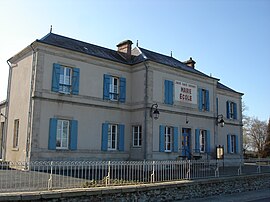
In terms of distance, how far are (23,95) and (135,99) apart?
267 inches

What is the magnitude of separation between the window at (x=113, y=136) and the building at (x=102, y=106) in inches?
2.3

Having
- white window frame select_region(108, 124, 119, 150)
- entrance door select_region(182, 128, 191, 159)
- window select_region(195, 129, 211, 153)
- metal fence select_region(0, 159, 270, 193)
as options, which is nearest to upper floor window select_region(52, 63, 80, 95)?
white window frame select_region(108, 124, 119, 150)

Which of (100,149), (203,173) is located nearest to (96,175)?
(203,173)

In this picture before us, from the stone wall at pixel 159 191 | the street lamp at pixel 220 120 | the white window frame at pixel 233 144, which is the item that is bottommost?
the stone wall at pixel 159 191

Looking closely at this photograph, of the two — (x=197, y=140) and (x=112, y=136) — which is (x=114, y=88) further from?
(x=197, y=140)

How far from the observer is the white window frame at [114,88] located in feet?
61.3

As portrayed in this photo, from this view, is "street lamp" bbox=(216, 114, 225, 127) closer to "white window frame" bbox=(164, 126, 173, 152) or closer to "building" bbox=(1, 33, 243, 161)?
"building" bbox=(1, 33, 243, 161)

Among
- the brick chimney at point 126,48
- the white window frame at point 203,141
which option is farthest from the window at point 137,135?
the white window frame at point 203,141

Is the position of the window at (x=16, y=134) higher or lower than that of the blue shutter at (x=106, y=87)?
lower

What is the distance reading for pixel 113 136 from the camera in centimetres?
1848

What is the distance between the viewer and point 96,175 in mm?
10883

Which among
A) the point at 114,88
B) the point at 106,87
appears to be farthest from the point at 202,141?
the point at 106,87

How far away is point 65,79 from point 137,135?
5.67 metres

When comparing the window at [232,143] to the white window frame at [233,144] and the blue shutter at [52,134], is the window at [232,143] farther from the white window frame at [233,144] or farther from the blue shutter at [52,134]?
the blue shutter at [52,134]
